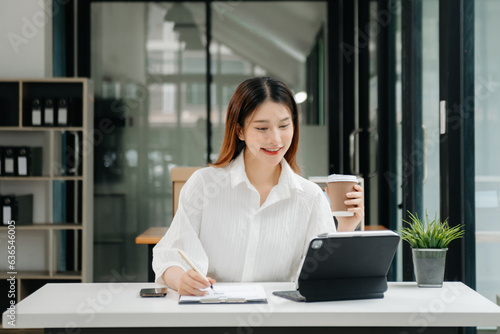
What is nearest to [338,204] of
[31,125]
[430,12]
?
[430,12]

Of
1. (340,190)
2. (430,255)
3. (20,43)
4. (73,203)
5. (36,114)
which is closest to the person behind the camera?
(430,255)

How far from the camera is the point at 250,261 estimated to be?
2123 millimetres

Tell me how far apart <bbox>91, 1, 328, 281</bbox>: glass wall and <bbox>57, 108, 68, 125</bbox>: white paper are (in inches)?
29.3

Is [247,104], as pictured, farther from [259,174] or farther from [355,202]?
[355,202]

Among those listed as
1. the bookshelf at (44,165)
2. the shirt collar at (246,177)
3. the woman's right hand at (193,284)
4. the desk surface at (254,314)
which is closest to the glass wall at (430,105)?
the shirt collar at (246,177)

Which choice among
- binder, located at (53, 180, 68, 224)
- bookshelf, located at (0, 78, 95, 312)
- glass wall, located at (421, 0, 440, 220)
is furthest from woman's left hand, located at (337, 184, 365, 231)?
binder, located at (53, 180, 68, 224)

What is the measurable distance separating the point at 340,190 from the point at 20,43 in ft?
13.0

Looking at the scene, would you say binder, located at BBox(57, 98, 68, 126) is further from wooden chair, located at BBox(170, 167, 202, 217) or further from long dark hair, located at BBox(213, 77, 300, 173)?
long dark hair, located at BBox(213, 77, 300, 173)

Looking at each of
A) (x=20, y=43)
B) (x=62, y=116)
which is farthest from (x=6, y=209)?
(x=20, y=43)

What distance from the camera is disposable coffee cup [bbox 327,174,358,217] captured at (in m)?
2.02

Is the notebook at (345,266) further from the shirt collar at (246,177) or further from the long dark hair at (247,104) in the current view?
the long dark hair at (247,104)

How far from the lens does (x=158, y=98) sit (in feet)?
18.7

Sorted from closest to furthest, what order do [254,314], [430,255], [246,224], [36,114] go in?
[254,314], [430,255], [246,224], [36,114]

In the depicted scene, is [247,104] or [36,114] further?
[36,114]
